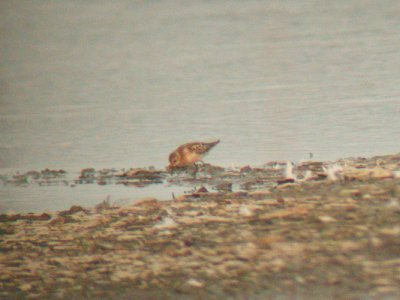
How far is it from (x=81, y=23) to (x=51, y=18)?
126cm

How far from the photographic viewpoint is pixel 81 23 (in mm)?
24969

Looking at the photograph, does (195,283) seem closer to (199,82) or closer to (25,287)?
(25,287)

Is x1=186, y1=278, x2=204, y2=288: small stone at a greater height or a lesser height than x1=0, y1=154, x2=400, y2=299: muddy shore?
lesser

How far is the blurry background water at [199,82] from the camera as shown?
11.0 m

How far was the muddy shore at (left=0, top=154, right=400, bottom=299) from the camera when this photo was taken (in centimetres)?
527

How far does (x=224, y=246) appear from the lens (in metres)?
5.96

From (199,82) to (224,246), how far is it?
9.92 metres

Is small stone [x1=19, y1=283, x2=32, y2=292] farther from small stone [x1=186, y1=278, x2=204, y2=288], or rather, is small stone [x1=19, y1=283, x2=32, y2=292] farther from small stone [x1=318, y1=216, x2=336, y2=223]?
small stone [x1=318, y1=216, x2=336, y2=223]

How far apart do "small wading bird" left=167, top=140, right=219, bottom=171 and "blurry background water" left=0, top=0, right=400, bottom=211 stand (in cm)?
23

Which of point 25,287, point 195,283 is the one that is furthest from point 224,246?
point 25,287

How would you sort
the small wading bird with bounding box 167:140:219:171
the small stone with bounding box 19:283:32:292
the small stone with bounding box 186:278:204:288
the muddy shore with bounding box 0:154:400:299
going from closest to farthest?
the muddy shore with bounding box 0:154:400:299 → the small stone with bounding box 186:278:204:288 → the small stone with bounding box 19:283:32:292 → the small wading bird with bounding box 167:140:219:171

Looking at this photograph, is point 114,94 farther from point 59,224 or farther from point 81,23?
point 81,23

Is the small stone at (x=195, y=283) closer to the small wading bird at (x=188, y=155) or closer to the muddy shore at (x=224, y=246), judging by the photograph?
the muddy shore at (x=224, y=246)


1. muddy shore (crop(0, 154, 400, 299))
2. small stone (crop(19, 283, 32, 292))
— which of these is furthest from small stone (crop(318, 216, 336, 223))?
small stone (crop(19, 283, 32, 292))
